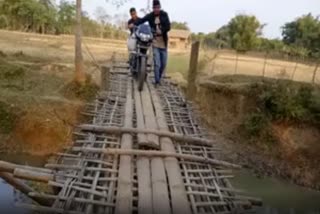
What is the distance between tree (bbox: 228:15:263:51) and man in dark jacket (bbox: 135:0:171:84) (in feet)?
51.7

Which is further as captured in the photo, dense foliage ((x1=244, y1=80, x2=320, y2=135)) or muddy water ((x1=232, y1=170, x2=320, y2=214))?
dense foliage ((x1=244, y1=80, x2=320, y2=135))

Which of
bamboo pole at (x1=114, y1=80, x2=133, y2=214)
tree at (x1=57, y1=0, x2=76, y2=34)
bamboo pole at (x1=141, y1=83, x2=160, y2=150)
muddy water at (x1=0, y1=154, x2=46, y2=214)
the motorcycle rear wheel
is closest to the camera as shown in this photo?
bamboo pole at (x1=114, y1=80, x2=133, y2=214)

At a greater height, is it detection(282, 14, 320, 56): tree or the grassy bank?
detection(282, 14, 320, 56): tree

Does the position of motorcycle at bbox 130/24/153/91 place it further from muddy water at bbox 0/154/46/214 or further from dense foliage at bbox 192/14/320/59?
dense foliage at bbox 192/14/320/59

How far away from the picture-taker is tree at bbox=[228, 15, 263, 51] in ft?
72.1

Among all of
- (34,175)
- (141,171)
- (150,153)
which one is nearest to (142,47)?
(150,153)

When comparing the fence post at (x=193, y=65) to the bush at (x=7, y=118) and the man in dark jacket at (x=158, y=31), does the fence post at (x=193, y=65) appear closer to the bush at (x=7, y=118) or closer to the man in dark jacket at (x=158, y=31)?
the man in dark jacket at (x=158, y=31)

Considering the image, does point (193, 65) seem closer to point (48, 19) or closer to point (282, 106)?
point (282, 106)

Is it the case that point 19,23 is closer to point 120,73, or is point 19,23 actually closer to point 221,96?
point 221,96

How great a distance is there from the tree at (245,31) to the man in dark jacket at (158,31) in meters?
15.8

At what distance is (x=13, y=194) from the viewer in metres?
7.83

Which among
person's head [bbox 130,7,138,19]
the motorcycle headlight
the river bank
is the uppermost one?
person's head [bbox 130,7,138,19]

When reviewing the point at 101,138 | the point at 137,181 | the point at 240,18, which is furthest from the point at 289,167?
the point at 240,18

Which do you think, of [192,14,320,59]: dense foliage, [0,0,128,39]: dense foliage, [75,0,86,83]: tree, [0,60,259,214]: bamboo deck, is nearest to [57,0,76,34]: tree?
[0,0,128,39]: dense foliage
